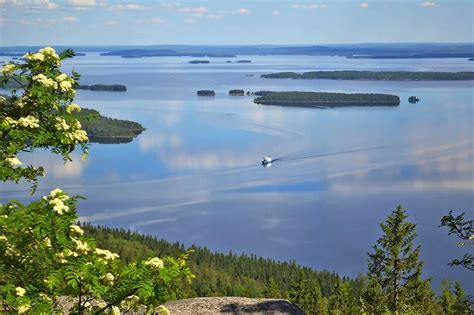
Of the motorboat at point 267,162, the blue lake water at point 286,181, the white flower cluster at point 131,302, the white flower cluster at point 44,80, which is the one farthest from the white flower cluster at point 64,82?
the motorboat at point 267,162

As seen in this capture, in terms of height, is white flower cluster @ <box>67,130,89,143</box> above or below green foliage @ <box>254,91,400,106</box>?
above

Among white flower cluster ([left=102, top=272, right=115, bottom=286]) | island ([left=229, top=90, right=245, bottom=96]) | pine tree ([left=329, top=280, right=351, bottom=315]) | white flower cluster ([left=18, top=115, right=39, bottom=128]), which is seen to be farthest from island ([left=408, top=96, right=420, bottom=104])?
white flower cluster ([left=102, top=272, right=115, bottom=286])

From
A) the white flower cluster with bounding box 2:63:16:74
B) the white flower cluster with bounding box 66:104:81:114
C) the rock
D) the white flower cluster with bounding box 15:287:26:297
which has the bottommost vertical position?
the rock

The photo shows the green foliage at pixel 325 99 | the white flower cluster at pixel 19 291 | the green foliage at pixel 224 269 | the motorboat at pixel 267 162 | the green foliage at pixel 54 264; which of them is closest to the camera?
the white flower cluster at pixel 19 291

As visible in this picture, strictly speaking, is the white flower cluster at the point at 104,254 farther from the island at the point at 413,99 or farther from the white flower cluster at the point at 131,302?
the island at the point at 413,99

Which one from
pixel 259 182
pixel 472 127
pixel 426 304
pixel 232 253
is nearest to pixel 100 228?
pixel 232 253

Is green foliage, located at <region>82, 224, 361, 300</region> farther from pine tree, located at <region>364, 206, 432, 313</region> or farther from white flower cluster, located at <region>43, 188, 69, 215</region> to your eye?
white flower cluster, located at <region>43, 188, 69, 215</region>
